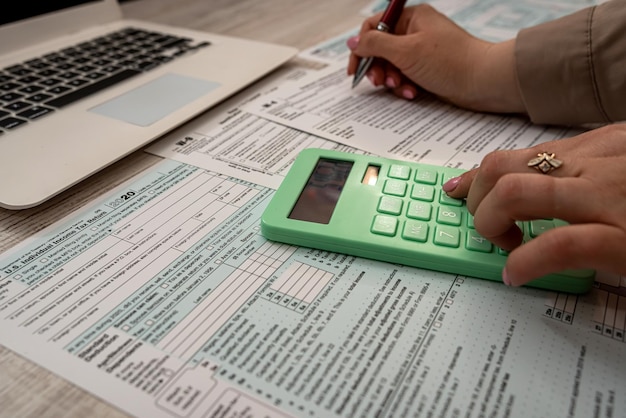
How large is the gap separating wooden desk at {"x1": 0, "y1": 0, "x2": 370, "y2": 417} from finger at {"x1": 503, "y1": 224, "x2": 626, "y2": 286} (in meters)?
0.27

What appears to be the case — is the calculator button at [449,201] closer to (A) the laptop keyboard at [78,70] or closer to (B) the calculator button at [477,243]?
(B) the calculator button at [477,243]

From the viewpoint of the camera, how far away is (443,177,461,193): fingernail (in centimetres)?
39

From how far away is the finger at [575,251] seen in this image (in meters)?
0.29

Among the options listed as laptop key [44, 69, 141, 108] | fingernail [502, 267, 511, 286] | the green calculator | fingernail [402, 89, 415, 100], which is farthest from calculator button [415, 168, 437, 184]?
laptop key [44, 69, 141, 108]

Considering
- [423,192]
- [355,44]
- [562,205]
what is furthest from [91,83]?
[562,205]

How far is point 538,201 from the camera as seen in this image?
0.32 m

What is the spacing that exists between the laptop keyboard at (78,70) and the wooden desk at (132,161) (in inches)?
5.3

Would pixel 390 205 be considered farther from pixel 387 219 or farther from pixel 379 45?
pixel 379 45

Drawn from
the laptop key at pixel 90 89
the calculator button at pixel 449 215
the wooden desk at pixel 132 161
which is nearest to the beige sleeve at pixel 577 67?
the calculator button at pixel 449 215

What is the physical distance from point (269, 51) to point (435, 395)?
557mm

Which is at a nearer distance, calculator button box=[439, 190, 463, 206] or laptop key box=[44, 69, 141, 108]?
calculator button box=[439, 190, 463, 206]

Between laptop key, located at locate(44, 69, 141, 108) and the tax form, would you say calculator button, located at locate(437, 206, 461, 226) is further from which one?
laptop key, located at locate(44, 69, 141, 108)

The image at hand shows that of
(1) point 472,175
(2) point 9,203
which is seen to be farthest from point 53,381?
(1) point 472,175

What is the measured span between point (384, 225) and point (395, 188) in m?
0.05
